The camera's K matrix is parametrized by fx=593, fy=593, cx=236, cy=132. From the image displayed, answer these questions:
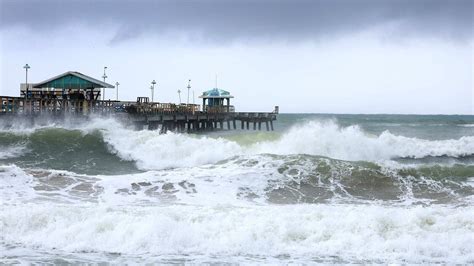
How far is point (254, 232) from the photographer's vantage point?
10203 millimetres

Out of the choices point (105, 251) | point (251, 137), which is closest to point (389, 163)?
point (105, 251)

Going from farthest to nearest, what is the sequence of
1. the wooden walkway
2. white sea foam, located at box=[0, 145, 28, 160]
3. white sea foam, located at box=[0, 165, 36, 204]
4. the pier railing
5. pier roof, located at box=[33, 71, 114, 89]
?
pier roof, located at box=[33, 71, 114, 89], the wooden walkway, the pier railing, white sea foam, located at box=[0, 145, 28, 160], white sea foam, located at box=[0, 165, 36, 204]

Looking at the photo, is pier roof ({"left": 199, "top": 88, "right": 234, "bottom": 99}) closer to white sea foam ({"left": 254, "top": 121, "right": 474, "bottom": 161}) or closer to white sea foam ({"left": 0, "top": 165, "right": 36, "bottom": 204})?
white sea foam ({"left": 254, "top": 121, "right": 474, "bottom": 161})

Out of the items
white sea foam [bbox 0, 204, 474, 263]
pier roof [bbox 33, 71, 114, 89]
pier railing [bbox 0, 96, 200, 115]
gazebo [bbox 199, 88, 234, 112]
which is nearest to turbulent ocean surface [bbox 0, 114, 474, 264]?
white sea foam [bbox 0, 204, 474, 263]

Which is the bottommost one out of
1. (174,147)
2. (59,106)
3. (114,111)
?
(174,147)

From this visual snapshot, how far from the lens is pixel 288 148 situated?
1016 inches

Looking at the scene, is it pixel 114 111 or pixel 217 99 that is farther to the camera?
pixel 217 99

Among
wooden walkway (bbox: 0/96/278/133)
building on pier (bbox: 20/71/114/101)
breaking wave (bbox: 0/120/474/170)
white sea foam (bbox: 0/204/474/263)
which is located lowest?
white sea foam (bbox: 0/204/474/263)

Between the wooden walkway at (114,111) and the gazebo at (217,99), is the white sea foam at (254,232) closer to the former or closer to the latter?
the wooden walkway at (114,111)

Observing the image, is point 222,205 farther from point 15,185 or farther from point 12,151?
point 12,151

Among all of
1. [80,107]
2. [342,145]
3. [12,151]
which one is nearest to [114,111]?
[80,107]

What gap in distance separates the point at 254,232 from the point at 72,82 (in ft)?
Answer: 82.6

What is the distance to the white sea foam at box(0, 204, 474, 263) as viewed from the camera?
31.4 ft

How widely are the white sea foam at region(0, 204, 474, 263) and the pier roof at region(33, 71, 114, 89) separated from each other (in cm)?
2230
